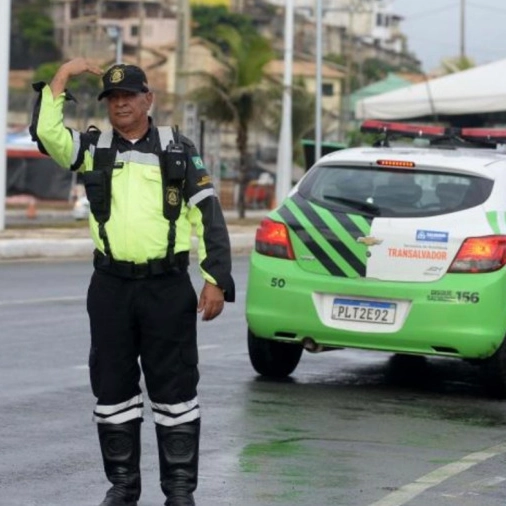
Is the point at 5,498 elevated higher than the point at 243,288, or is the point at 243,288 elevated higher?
the point at 5,498

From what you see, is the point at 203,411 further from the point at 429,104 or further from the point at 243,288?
the point at 429,104

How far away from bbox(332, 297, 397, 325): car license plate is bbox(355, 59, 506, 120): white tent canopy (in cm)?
1389

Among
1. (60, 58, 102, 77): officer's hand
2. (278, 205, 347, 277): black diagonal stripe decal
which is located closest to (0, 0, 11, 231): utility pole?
(278, 205, 347, 277): black diagonal stripe decal

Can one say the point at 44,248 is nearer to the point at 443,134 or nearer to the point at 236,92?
the point at 443,134

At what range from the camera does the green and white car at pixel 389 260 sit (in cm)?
1054

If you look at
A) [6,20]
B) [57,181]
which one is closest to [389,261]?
[6,20]

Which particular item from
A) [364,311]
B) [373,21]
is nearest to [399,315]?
[364,311]

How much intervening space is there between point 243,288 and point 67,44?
110 meters

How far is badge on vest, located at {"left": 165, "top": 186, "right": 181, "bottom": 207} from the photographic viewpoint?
22.5 feet

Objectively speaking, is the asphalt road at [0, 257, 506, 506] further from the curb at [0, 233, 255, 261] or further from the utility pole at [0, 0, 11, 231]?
the utility pole at [0, 0, 11, 231]

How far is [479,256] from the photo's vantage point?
10539mm

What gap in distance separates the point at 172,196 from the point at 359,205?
4232 mm

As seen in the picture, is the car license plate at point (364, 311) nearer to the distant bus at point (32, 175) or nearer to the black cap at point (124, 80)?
the black cap at point (124, 80)

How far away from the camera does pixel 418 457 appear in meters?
8.59
